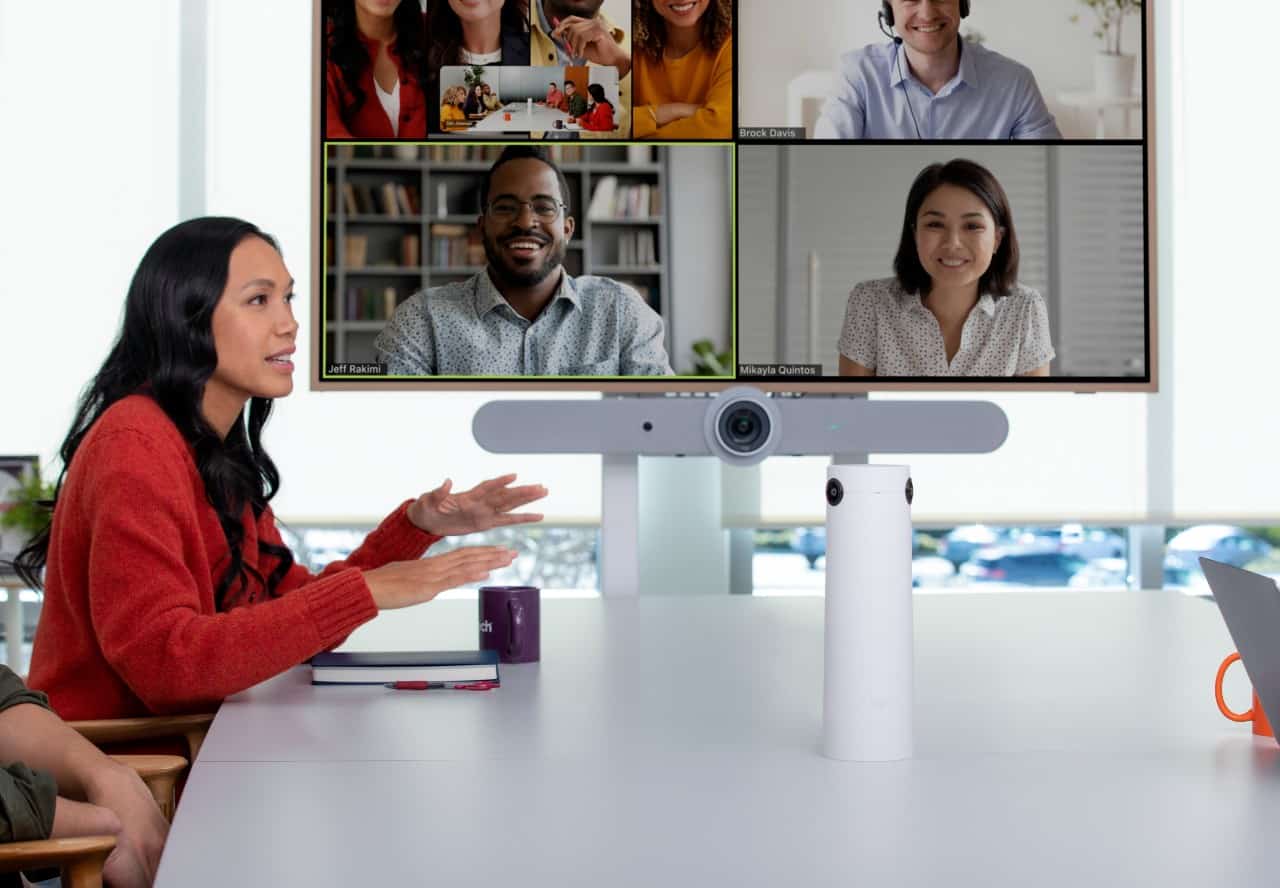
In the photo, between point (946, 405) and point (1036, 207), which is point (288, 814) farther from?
point (1036, 207)

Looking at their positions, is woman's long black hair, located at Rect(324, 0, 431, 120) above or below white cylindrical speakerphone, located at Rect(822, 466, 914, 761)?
above

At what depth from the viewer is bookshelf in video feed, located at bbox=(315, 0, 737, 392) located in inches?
105

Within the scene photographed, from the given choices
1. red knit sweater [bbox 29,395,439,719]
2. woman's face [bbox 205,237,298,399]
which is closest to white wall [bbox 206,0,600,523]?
woman's face [bbox 205,237,298,399]

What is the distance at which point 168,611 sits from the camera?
5.08 ft

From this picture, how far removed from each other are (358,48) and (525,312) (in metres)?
0.60

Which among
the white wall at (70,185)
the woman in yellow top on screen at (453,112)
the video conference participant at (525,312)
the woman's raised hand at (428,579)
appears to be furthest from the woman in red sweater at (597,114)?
the white wall at (70,185)

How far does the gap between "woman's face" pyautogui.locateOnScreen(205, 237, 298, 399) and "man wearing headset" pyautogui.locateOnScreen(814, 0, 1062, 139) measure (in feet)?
3.91

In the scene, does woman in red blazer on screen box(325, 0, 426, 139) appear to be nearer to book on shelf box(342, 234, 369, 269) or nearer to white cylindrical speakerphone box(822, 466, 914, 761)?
book on shelf box(342, 234, 369, 269)

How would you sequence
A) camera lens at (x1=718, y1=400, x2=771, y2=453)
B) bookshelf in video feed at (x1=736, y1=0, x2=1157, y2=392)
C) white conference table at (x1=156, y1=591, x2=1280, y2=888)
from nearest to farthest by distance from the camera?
white conference table at (x1=156, y1=591, x2=1280, y2=888), camera lens at (x1=718, y1=400, x2=771, y2=453), bookshelf in video feed at (x1=736, y1=0, x2=1157, y2=392)

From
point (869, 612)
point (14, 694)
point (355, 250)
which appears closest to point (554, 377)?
point (355, 250)

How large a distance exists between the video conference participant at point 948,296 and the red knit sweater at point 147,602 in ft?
4.40

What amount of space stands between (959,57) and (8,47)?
3.94m

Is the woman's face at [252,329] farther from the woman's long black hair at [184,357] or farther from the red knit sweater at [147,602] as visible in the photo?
the red knit sweater at [147,602]

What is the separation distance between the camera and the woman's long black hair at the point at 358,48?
8.91 feet
